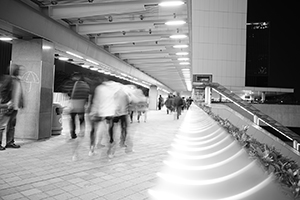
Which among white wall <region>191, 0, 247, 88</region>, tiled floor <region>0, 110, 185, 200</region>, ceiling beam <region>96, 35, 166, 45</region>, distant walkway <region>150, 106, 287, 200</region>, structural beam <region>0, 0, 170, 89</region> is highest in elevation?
white wall <region>191, 0, 247, 88</region>

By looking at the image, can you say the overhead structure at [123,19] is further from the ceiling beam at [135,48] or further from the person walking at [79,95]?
the person walking at [79,95]

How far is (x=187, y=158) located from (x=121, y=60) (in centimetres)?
1091

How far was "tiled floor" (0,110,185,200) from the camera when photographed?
135 inches

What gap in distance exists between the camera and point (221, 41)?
36.1 metres

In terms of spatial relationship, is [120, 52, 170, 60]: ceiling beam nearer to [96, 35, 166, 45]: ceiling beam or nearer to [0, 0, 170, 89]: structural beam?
[0, 0, 170, 89]: structural beam

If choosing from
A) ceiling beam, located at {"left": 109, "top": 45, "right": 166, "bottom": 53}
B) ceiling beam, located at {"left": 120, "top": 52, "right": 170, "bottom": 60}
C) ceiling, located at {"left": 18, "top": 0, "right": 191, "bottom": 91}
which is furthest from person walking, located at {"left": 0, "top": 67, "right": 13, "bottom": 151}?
ceiling beam, located at {"left": 120, "top": 52, "right": 170, "bottom": 60}

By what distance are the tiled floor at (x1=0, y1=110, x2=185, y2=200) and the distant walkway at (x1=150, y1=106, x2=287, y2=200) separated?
352 millimetres

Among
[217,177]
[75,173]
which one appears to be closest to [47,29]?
[75,173]

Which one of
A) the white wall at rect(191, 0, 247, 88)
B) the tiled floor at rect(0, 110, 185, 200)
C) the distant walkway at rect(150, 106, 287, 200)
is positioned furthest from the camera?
the white wall at rect(191, 0, 247, 88)

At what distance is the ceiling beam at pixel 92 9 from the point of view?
23.4 ft

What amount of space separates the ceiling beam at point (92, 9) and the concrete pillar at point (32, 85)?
3.52 ft

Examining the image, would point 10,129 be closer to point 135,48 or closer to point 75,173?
point 75,173

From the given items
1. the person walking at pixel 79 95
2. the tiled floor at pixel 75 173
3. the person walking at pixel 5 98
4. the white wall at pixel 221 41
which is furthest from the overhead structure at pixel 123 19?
the white wall at pixel 221 41

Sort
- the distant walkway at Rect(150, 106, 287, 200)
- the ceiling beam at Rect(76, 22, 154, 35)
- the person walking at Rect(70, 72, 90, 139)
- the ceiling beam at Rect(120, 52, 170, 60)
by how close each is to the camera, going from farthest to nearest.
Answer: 1. the ceiling beam at Rect(120, 52, 170, 60)
2. the ceiling beam at Rect(76, 22, 154, 35)
3. the person walking at Rect(70, 72, 90, 139)
4. the distant walkway at Rect(150, 106, 287, 200)
